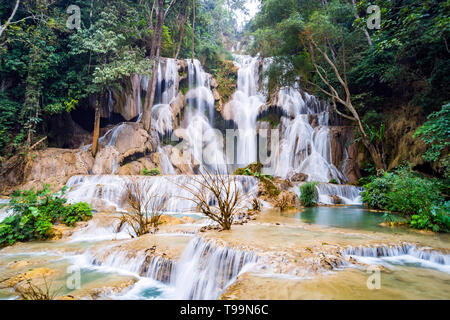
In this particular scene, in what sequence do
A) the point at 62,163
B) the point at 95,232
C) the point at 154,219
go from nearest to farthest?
1. the point at 154,219
2. the point at 95,232
3. the point at 62,163

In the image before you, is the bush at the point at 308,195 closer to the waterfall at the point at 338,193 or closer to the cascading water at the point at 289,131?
the waterfall at the point at 338,193

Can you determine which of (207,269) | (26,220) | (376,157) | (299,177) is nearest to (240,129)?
(299,177)

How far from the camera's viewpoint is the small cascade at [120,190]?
9586 millimetres

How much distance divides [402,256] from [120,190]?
1017 centimetres

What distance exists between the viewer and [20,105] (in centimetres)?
1370

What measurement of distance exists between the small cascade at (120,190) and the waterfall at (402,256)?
5875 mm

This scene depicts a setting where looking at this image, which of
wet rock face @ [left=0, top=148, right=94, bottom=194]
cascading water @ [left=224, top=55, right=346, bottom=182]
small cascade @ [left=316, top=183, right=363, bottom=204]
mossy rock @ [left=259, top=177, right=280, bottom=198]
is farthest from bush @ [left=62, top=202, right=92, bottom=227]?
cascading water @ [left=224, top=55, right=346, bottom=182]

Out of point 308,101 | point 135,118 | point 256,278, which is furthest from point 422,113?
point 135,118

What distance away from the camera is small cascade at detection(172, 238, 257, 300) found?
3082mm

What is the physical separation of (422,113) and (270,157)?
9341mm

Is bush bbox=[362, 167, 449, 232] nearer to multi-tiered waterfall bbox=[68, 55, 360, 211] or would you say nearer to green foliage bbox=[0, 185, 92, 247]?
multi-tiered waterfall bbox=[68, 55, 360, 211]

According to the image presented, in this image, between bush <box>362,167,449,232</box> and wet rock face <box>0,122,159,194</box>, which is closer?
bush <box>362,167,449,232</box>

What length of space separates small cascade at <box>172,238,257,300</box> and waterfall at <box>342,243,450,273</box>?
1.65 metres
